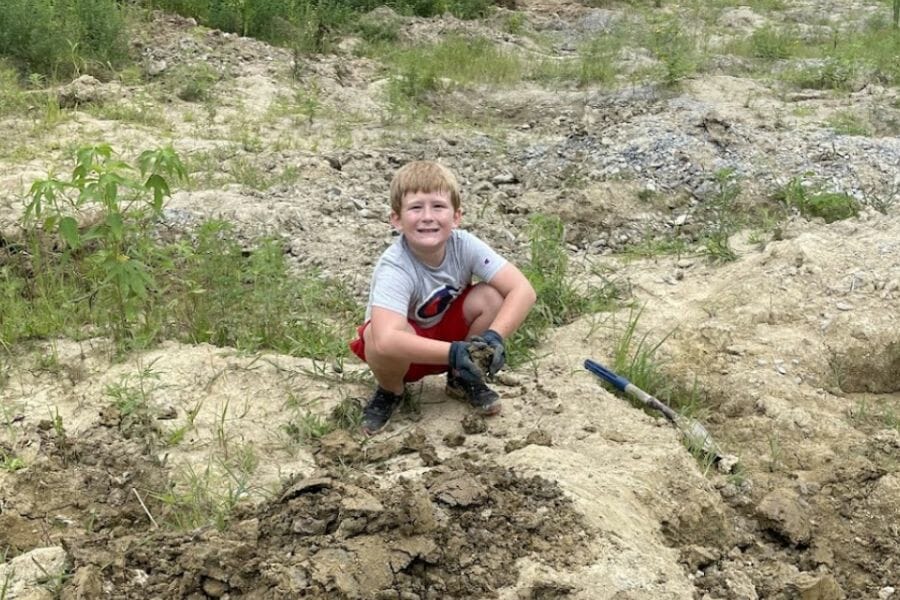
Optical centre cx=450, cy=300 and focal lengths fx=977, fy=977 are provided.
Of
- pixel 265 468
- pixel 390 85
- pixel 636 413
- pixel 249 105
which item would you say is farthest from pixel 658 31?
pixel 265 468

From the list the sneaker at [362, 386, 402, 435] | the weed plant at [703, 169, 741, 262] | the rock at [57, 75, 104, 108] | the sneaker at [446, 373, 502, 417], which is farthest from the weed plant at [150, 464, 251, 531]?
the rock at [57, 75, 104, 108]

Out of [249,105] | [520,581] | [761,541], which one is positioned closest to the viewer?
[520,581]

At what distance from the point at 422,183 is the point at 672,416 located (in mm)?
1243

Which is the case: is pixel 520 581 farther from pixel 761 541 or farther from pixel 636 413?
pixel 636 413

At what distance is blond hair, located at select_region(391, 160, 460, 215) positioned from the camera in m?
3.34

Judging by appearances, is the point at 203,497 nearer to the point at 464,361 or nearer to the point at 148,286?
the point at 464,361

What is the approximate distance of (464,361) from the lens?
10.3 ft

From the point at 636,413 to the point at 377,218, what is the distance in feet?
8.04

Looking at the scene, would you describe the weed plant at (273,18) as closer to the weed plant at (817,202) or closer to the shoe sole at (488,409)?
the weed plant at (817,202)

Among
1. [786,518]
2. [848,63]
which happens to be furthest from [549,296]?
[848,63]

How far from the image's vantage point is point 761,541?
2.96 m

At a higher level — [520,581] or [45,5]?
[45,5]

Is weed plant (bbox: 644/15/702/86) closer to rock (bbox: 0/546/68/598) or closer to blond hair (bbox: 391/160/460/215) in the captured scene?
blond hair (bbox: 391/160/460/215)

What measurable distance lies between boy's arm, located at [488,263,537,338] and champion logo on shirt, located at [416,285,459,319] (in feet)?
0.48
